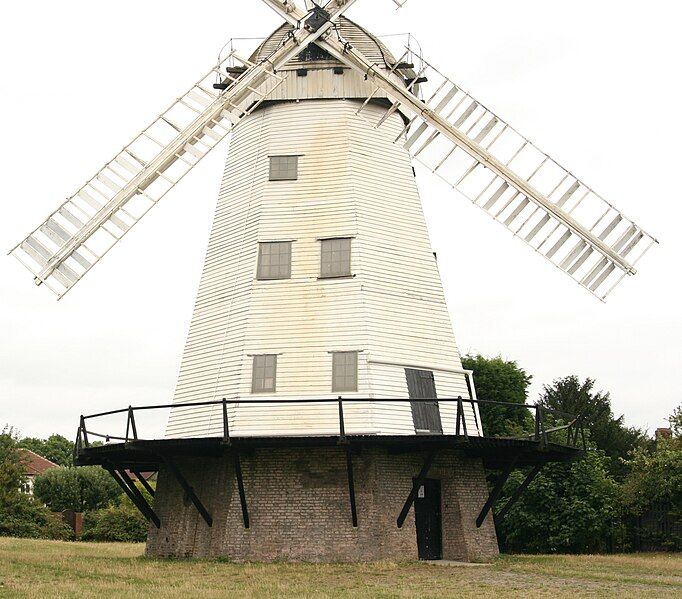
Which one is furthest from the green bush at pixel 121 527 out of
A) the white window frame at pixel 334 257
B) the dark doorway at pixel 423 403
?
the dark doorway at pixel 423 403

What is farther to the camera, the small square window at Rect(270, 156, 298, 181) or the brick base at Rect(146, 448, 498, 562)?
the small square window at Rect(270, 156, 298, 181)

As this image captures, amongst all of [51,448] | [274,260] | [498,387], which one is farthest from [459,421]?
[51,448]

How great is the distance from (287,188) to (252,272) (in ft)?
6.63

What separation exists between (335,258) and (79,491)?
3307 centimetres

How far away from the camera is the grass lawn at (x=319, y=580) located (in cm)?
1605

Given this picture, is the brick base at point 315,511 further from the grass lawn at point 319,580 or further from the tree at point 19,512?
the tree at point 19,512

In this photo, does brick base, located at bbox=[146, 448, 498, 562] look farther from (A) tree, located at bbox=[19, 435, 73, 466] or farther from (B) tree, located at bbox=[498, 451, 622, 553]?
(A) tree, located at bbox=[19, 435, 73, 466]

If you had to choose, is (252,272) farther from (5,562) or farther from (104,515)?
(104,515)

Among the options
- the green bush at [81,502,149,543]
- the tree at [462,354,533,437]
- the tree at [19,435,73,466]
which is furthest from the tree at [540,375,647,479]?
the tree at [19,435,73,466]

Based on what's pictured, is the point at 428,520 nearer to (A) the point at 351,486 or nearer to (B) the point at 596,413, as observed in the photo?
(A) the point at 351,486

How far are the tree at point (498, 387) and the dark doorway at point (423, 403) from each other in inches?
681

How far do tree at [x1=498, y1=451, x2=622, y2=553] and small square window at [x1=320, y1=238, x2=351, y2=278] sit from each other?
41.7 feet

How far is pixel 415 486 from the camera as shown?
19875 millimetres

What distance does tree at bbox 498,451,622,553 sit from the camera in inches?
1216
